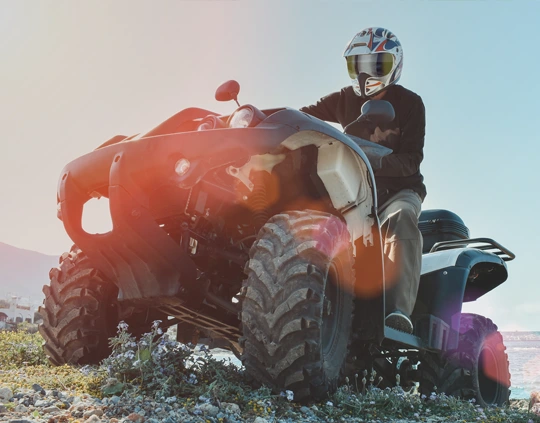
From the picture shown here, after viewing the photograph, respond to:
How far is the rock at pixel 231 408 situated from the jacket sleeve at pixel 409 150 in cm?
257

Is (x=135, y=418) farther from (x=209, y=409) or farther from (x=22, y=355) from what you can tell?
(x=22, y=355)

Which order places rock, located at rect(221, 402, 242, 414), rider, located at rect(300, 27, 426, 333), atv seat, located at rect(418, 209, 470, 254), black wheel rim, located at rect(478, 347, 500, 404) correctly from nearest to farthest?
rock, located at rect(221, 402, 242, 414) → rider, located at rect(300, 27, 426, 333) → black wheel rim, located at rect(478, 347, 500, 404) → atv seat, located at rect(418, 209, 470, 254)

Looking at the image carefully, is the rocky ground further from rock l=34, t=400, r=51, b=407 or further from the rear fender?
the rear fender

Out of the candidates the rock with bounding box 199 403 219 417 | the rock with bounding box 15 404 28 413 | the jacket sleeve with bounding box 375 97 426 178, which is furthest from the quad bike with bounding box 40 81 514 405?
the rock with bounding box 15 404 28 413

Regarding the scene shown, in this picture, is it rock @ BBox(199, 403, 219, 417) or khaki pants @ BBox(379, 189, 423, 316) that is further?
khaki pants @ BBox(379, 189, 423, 316)

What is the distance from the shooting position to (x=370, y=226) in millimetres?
3918

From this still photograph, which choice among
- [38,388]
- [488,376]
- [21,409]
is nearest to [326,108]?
[488,376]

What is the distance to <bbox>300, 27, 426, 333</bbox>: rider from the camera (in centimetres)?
443

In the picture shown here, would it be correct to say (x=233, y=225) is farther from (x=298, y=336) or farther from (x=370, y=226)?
(x=298, y=336)

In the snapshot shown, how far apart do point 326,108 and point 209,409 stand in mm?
3248

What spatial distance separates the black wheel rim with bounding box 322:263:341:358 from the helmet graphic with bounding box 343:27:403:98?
1.67 meters

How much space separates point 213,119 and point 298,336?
1382 mm

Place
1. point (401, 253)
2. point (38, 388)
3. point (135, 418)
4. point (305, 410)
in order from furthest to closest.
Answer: point (401, 253) → point (305, 410) → point (38, 388) → point (135, 418)

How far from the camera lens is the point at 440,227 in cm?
619
